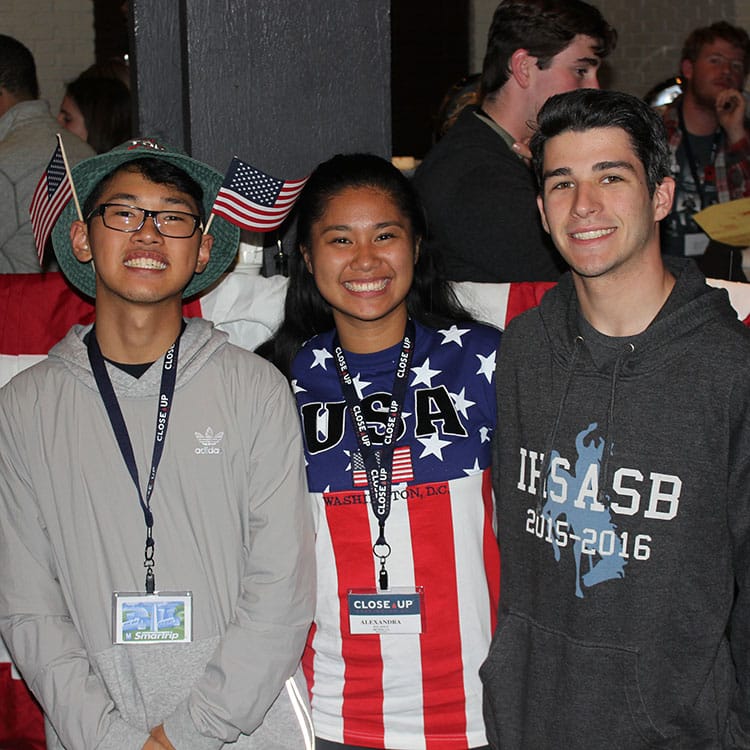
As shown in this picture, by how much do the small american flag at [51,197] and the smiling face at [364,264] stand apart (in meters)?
0.56

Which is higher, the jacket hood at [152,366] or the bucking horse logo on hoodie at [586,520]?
the jacket hood at [152,366]

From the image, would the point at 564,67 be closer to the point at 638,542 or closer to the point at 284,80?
the point at 284,80

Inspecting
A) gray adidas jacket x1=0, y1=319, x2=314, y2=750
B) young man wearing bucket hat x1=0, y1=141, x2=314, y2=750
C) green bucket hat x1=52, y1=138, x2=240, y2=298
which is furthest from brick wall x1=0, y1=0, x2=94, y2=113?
gray adidas jacket x1=0, y1=319, x2=314, y2=750

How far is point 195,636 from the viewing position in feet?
6.97

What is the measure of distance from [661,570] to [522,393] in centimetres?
44

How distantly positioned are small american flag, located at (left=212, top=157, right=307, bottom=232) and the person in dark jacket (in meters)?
0.39

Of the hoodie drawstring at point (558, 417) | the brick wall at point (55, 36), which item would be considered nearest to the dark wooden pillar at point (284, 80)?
the hoodie drawstring at point (558, 417)

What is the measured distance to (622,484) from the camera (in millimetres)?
1921

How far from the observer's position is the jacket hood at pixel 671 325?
6.20 feet

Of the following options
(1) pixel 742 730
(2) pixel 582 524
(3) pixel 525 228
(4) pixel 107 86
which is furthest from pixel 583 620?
(4) pixel 107 86

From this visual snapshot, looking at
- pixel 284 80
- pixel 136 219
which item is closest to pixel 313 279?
pixel 136 219

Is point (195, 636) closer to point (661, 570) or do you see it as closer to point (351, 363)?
point (351, 363)

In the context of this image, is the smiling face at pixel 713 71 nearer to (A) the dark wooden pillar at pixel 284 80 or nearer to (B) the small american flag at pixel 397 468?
(A) the dark wooden pillar at pixel 284 80

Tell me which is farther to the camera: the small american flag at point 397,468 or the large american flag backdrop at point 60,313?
the large american flag backdrop at point 60,313
